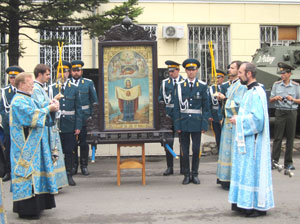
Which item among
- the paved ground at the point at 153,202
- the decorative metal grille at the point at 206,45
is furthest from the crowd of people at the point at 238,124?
the decorative metal grille at the point at 206,45

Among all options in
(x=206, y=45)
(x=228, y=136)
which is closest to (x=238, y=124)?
(x=228, y=136)

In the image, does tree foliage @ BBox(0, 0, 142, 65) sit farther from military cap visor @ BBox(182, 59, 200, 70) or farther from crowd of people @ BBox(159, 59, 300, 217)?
military cap visor @ BBox(182, 59, 200, 70)

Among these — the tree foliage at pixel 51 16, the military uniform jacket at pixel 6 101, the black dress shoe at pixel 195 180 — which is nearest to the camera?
the black dress shoe at pixel 195 180

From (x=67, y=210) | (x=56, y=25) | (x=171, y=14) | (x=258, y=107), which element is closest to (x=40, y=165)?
(x=67, y=210)

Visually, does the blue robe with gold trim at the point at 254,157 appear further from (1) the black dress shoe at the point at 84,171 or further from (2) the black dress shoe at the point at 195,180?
(1) the black dress shoe at the point at 84,171

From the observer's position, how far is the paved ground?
6.04 meters

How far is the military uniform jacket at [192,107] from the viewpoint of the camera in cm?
814

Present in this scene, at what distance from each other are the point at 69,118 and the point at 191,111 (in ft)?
7.15

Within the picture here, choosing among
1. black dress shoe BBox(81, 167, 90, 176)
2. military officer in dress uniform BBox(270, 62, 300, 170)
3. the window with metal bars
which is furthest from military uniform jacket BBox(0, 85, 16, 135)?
the window with metal bars

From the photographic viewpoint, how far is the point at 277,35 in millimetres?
17703

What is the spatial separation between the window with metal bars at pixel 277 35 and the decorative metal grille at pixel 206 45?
1.41 m

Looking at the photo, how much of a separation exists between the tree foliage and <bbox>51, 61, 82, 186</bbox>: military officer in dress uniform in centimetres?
277

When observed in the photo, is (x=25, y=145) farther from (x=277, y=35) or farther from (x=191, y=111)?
(x=277, y=35)

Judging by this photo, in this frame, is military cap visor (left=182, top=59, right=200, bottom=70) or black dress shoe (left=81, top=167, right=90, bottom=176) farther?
black dress shoe (left=81, top=167, right=90, bottom=176)
